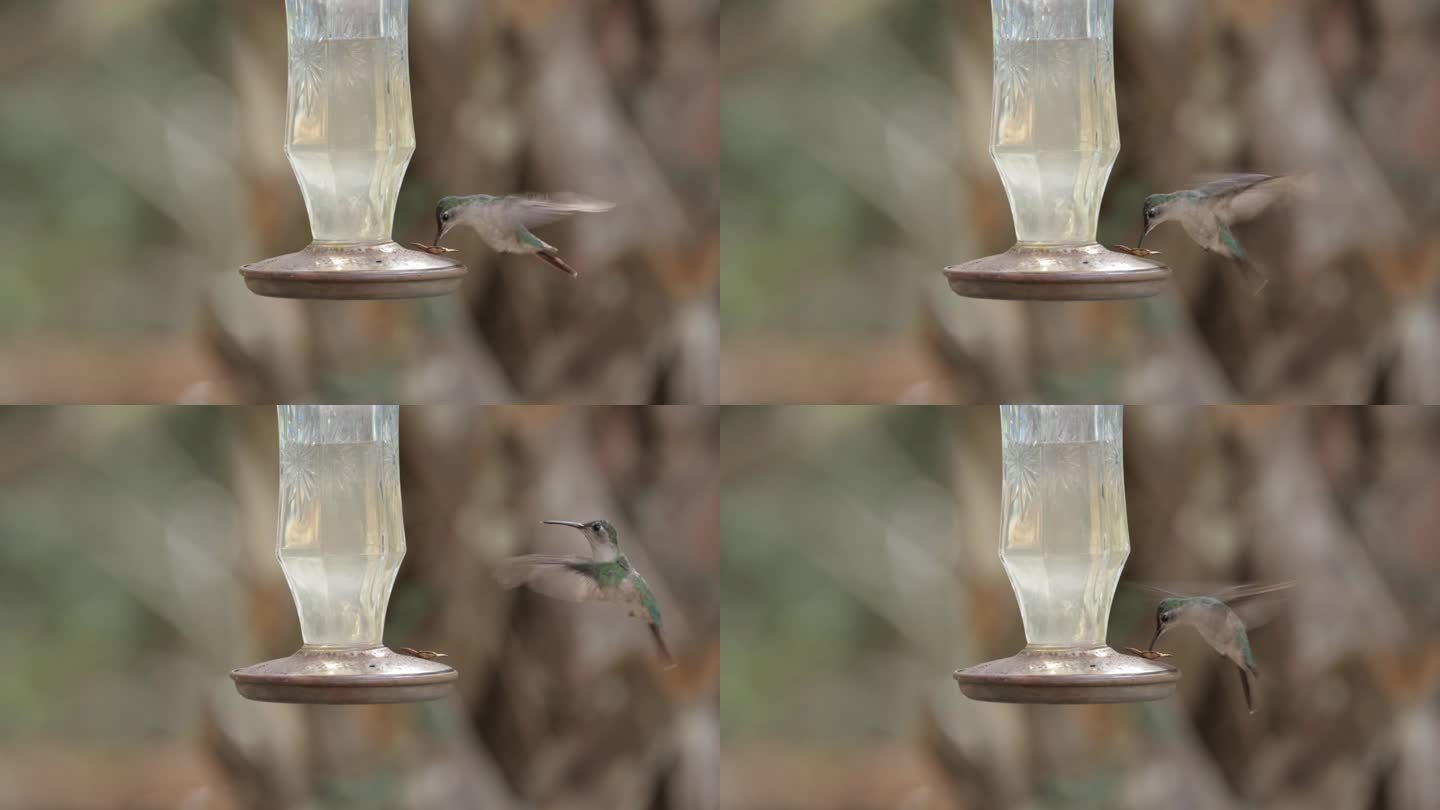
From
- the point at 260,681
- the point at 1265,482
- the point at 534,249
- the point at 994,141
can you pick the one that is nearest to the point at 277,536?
the point at 260,681

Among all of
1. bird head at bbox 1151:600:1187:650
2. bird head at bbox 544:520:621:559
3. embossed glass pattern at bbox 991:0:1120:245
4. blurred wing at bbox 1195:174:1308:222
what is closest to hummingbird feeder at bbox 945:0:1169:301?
Result: embossed glass pattern at bbox 991:0:1120:245

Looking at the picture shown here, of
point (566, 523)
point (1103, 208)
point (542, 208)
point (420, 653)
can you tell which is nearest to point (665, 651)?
point (566, 523)

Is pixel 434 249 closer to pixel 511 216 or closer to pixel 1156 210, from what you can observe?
pixel 511 216

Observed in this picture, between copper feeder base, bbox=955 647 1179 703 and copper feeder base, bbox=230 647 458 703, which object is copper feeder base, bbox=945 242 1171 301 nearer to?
copper feeder base, bbox=955 647 1179 703

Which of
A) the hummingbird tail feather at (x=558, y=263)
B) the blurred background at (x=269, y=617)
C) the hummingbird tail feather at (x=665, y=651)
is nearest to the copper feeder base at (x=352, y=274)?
the hummingbird tail feather at (x=558, y=263)

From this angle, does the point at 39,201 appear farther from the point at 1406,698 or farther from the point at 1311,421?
the point at 1406,698

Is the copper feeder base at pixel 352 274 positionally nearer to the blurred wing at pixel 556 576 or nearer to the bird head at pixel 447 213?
the bird head at pixel 447 213
